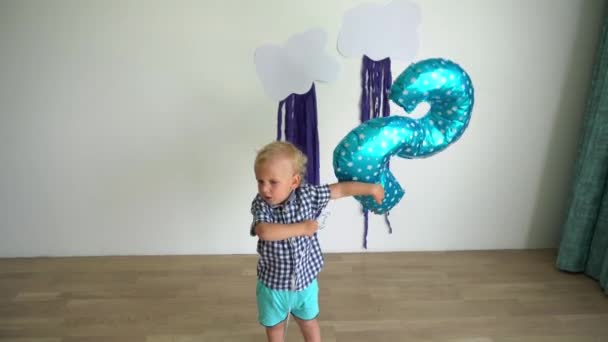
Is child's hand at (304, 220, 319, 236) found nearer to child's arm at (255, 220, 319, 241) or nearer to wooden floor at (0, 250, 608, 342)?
child's arm at (255, 220, 319, 241)

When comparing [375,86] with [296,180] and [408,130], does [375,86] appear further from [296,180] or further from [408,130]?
[296,180]

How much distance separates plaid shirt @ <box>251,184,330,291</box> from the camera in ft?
4.17

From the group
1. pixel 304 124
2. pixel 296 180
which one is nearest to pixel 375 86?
pixel 304 124

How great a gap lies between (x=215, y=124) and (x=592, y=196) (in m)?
1.81

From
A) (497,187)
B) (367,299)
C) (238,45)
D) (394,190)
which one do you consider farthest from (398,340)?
(238,45)

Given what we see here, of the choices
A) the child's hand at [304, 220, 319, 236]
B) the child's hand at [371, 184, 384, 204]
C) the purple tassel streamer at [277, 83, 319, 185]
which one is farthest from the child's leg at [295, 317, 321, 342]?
the purple tassel streamer at [277, 83, 319, 185]

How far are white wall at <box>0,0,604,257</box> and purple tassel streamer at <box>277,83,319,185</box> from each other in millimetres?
48

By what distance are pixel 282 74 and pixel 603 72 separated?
144 centimetres

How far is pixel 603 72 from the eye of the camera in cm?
190

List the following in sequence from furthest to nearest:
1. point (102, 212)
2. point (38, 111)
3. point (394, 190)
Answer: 1. point (102, 212)
2. point (38, 111)
3. point (394, 190)

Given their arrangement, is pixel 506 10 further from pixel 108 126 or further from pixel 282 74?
pixel 108 126

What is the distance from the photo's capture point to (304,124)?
204 centimetres

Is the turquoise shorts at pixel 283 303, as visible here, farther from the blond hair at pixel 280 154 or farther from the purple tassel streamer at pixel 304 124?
the purple tassel streamer at pixel 304 124

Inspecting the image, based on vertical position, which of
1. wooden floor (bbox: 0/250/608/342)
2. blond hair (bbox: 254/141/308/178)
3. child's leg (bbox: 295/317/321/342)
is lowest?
wooden floor (bbox: 0/250/608/342)
